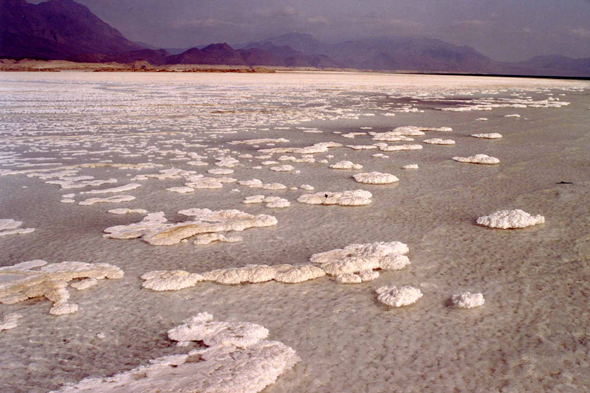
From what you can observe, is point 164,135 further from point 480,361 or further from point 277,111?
point 480,361

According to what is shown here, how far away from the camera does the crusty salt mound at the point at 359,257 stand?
2.15 m

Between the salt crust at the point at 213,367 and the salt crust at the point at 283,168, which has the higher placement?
the salt crust at the point at 283,168

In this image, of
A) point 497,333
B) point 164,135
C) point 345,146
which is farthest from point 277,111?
point 497,333

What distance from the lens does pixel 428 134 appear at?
6777 millimetres

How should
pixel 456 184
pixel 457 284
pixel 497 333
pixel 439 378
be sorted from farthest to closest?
pixel 456 184, pixel 457 284, pixel 497 333, pixel 439 378

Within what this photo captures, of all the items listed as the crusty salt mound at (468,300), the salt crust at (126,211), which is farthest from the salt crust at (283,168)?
the crusty salt mound at (468,300)

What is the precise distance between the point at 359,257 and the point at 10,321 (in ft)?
4.52

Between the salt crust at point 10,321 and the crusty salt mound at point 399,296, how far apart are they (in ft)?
4.26

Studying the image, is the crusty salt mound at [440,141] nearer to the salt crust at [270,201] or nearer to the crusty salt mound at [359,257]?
the salt crust at [270,201]

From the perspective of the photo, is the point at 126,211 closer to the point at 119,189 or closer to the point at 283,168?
the point at 119,189

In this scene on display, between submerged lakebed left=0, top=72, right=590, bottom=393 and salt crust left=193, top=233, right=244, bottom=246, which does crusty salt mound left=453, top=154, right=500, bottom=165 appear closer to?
submerged lakebed left=0, top=72, right=590, bottom=393

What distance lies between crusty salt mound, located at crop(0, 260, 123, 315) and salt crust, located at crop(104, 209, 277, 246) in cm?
40

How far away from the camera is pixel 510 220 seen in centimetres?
273

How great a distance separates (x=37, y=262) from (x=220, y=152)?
3.26m
